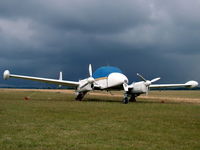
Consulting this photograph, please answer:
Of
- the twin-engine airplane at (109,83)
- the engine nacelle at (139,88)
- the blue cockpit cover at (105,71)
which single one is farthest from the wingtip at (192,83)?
the blue cockpit cover at (105,71)

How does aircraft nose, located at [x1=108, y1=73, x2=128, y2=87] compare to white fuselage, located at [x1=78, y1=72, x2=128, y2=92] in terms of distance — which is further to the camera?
white fuselage, located at [x1=78, y1=72, x2=128, y2=92]

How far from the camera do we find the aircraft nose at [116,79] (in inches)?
941

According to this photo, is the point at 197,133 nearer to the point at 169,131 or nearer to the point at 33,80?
the point at 169,131

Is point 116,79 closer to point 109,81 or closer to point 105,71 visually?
point 109,81

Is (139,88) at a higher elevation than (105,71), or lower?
lower

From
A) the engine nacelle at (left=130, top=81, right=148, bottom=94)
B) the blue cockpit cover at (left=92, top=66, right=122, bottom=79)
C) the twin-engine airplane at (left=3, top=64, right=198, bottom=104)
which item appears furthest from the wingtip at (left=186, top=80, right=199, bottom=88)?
the blue cockpit cover at (left=92, top=66, right=122, bottom=79)

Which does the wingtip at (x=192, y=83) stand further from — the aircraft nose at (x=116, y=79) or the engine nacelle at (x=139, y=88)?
the aircraft nose at (x=116, y=79)

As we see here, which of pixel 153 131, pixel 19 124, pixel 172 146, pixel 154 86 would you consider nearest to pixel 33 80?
pixel 154 86

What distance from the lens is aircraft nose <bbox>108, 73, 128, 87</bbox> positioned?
78.4ft

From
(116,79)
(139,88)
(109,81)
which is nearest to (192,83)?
(139,88)

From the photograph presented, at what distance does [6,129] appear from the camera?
8117 mm

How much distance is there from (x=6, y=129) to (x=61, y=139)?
7.18ft

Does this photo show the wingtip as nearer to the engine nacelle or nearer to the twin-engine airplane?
the twin-engine airplane

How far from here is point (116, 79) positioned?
2412 centimetres
